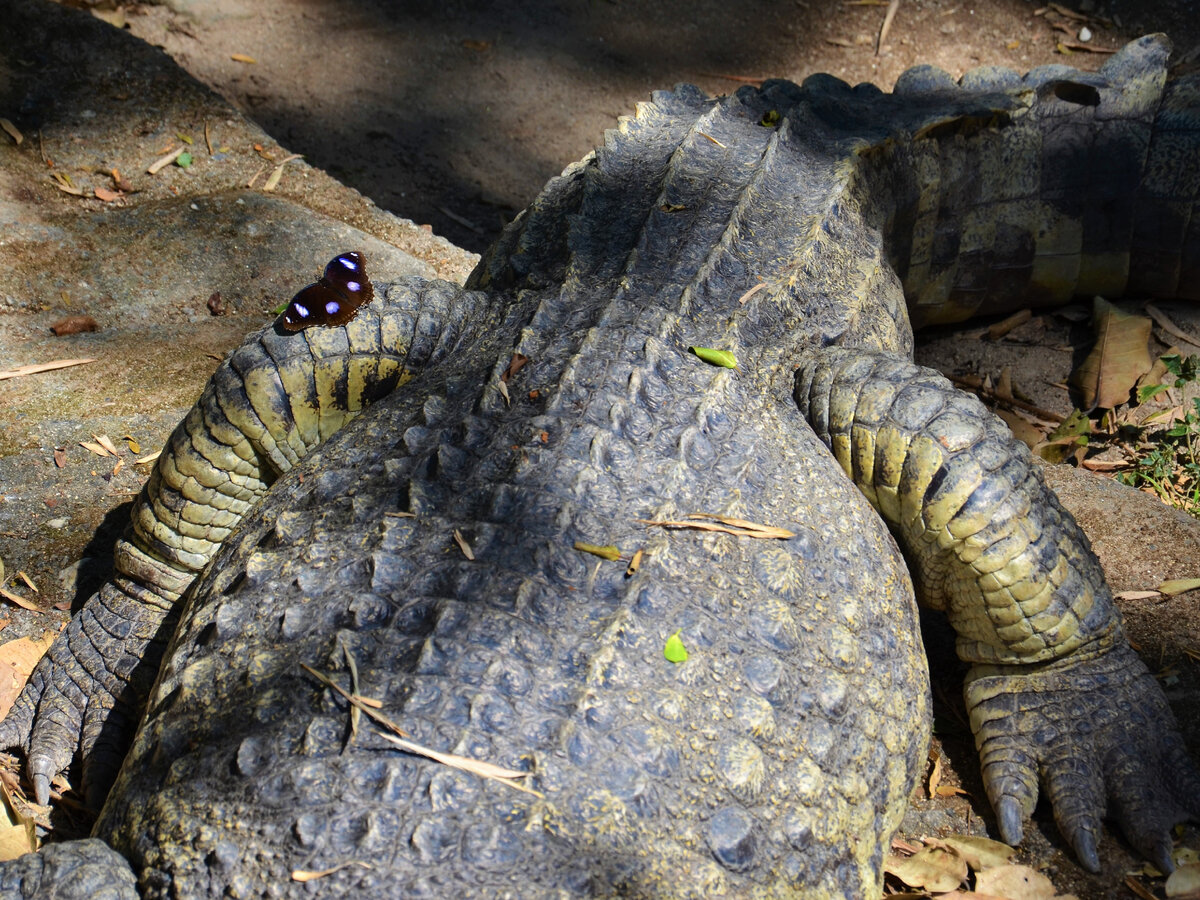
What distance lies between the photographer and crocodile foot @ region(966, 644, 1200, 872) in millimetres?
2484

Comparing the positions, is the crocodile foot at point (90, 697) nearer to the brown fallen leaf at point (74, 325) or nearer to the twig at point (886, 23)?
the brown fallen leaf at point (74, 325)

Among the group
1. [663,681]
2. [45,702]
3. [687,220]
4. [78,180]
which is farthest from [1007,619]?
[78,180]

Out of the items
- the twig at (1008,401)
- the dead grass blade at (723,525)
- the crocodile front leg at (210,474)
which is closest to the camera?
the dead grass blade at (723,525)

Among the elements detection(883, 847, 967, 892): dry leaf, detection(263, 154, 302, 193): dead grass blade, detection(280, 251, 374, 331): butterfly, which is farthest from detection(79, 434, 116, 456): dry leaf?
detection(883, 847, 967, 892): dry leaf

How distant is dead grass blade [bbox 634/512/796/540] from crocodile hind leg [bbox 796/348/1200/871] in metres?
0.50

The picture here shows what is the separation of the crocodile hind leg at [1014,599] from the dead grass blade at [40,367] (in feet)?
8.23

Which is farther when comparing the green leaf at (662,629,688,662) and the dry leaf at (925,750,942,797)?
the dry leaf at (925,750,942,797)

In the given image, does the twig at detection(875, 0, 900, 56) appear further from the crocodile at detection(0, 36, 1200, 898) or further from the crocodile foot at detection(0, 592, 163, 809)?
the crocodile foot at detection(0, 592, 163, 809)

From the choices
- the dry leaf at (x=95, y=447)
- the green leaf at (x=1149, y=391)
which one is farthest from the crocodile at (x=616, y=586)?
the green leaf at (x=1149, y=391)

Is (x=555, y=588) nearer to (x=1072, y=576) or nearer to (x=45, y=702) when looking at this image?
(x=1072, y=576)

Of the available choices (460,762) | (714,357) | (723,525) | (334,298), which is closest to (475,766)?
(460,762)

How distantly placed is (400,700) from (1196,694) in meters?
2.18

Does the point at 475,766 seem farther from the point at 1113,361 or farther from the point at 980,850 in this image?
the point at 1113,361

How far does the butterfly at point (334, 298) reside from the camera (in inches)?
109
